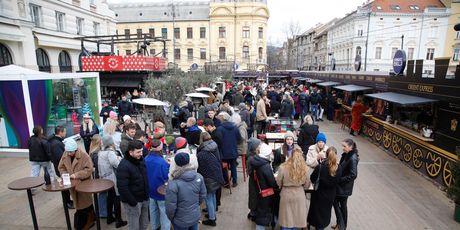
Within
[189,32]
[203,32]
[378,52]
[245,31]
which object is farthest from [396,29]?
[189,32]

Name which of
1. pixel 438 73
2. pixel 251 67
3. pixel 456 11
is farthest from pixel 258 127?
pixel 456 11

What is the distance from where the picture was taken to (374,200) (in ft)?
20.9

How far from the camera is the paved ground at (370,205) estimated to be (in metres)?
5.40

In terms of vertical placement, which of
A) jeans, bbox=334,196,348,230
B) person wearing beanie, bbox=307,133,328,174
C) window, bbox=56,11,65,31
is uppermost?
window, bbox=56,11,65,31

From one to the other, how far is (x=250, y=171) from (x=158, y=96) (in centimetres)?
585

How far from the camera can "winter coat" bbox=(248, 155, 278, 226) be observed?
4.21 m

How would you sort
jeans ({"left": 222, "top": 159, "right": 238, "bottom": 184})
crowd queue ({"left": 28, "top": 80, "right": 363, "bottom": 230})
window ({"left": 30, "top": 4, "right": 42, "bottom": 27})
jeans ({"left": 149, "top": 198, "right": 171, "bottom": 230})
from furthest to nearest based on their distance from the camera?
window ({"left": 30, "top": 4, "right": 42, "bottom": 27}) < jeans ({"left": 222, "top": 159, "right": 238, "bottom": 184}) < jeans ({"left": 149, "top": 198, "right": 171, "bottom": 230}) < crowd queue ({"left": 28, "top": 80, "right": 363, "bottom": 230})

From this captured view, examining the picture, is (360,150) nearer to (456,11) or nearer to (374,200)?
(374,200)

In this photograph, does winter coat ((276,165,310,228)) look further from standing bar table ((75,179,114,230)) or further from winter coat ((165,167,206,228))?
standing bar table ((75,179,114,230))

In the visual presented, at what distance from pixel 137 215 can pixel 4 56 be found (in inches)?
642

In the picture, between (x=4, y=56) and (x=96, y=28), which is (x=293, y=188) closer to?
(x=4, y=56)

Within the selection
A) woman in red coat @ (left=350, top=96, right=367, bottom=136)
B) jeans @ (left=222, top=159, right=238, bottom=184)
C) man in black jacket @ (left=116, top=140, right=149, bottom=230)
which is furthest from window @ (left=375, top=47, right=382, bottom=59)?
man in black jacket @ (left=116, top=140, right=149, bottom=230)

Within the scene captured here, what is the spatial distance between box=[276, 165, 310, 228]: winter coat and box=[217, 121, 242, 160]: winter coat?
7.50 ft

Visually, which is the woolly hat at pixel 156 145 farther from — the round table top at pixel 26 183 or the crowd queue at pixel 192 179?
the round table top at pixel 26 183
